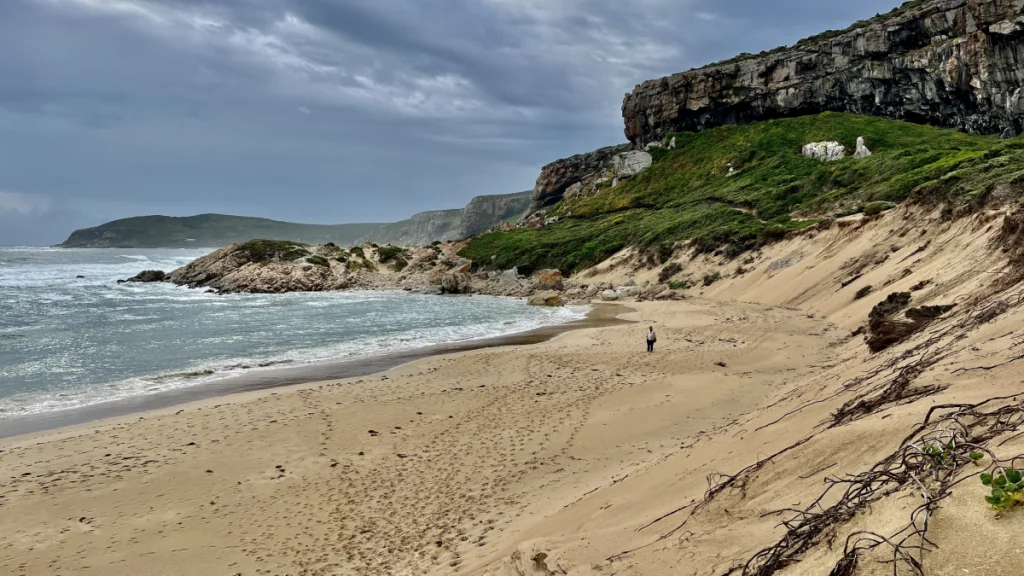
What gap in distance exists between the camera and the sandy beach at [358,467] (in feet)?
21.9

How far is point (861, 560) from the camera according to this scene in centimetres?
272

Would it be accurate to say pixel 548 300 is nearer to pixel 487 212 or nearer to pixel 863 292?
pixel 863 292

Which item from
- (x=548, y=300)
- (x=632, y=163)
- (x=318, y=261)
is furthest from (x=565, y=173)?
(x=548, y=300)

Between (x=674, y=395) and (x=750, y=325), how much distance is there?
11.5 metres

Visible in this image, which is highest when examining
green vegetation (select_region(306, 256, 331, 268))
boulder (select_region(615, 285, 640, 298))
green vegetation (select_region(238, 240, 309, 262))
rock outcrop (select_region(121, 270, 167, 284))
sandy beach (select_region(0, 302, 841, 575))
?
green vegetation (select_region(238, 240, 309, 262))

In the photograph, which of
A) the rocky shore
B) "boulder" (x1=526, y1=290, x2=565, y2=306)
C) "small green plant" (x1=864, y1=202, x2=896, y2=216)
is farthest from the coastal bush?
"small green plant" (x1=864, y1=202, x2=896, y2=216)

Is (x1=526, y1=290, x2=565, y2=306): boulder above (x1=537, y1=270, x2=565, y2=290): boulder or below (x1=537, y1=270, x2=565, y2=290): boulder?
below

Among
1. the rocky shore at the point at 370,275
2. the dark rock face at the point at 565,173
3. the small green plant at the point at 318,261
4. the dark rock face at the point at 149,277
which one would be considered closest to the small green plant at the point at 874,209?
the rocky shore at the point at 370,275

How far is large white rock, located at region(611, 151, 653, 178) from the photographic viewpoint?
266 feet

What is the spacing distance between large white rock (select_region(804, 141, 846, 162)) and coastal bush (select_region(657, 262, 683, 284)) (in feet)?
83.0

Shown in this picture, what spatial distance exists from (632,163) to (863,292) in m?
63.8

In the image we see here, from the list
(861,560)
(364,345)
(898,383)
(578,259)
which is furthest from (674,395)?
(578,259)

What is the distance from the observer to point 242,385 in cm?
1543

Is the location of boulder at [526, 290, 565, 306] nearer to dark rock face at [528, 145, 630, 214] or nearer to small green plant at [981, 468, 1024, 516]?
small green plant at [981, 468, 1024, 516]
